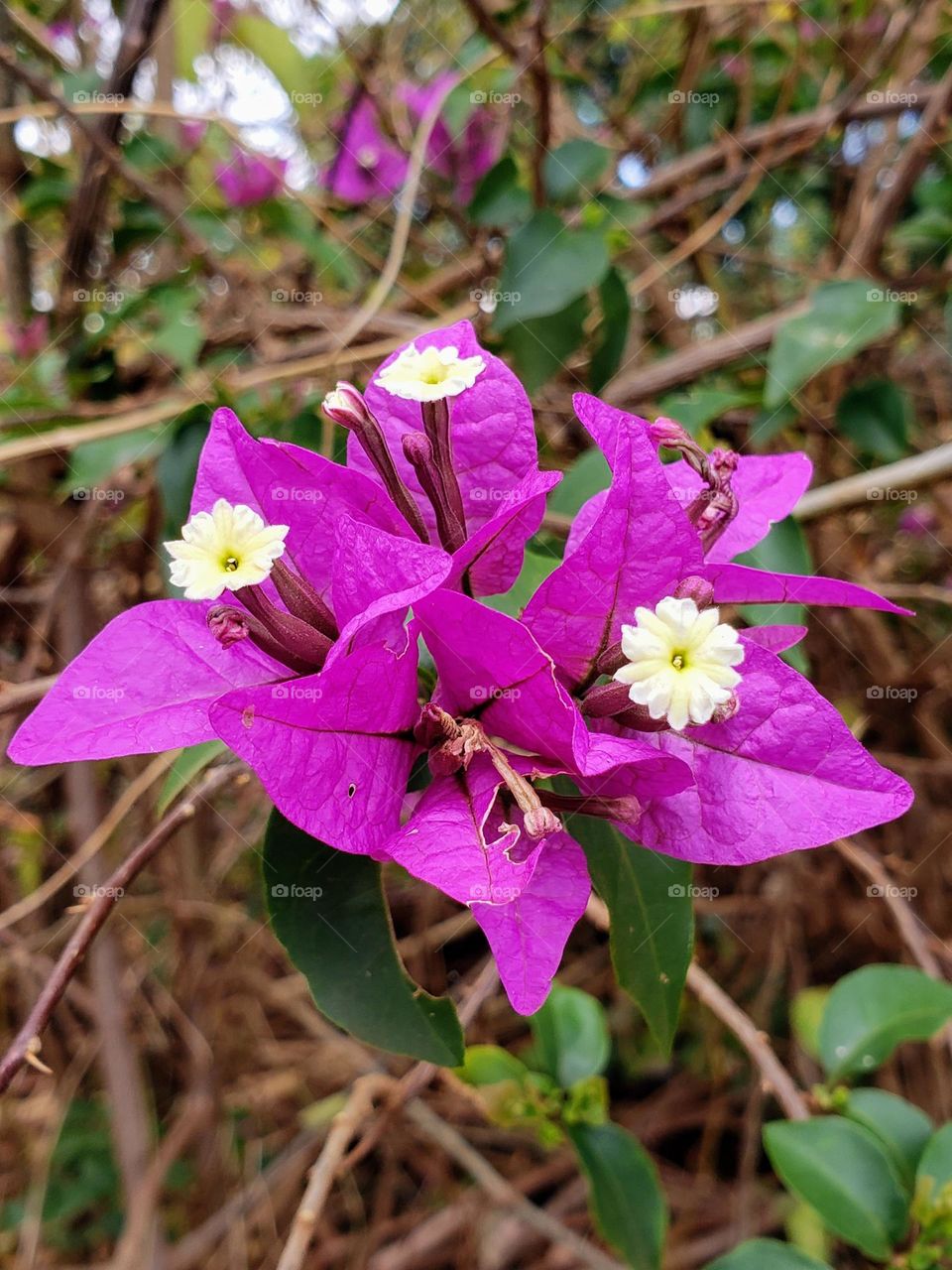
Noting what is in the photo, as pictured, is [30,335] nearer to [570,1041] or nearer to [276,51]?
[276,51]

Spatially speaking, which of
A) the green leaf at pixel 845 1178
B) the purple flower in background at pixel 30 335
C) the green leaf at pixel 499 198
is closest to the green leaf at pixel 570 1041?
the green leaf at pixel 845 1178

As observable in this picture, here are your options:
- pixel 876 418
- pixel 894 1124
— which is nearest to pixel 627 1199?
pixel 894 1124

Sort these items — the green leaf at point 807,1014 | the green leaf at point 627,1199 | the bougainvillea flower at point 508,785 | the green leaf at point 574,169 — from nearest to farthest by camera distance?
the bougainvillea flower at point 508,785, the green leaf at point 627,1199, the green leaf at point 574,169, the green leaf at point 807,1014

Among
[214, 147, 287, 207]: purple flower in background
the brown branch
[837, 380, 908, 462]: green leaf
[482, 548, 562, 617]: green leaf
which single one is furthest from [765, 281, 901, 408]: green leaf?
[214, 147, 287, 207]: purple flower in background

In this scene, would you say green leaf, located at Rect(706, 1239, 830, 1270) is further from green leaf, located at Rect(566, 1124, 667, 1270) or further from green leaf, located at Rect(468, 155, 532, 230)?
green leaf, located at Rect(468, 155, 532, 230)

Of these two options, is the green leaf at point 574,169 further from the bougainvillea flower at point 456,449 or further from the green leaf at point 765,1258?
the green leaf at point 765,1258

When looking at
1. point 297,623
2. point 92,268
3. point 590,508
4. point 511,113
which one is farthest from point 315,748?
point 511,113

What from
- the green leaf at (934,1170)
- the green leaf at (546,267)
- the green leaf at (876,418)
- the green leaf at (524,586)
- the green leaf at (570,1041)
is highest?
the green leaf at (546,267)

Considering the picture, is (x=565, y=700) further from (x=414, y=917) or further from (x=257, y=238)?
(x=257, y=238)
